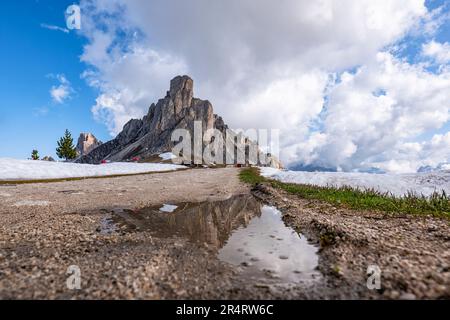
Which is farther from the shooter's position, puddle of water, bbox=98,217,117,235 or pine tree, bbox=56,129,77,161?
pine tree, bbox=56,129,77,161

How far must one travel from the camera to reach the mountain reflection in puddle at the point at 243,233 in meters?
6.44

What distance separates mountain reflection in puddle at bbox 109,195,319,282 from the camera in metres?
6.44

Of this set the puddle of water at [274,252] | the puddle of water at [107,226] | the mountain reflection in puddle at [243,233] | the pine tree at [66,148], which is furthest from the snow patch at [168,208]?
the pine tree at [66,148]

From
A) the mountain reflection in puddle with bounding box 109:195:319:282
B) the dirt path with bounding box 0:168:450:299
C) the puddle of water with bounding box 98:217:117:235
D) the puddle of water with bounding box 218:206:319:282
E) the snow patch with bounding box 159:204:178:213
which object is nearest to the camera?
the dirt path with bounding box 0:168:450:299

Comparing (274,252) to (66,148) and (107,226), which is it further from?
(66,148)

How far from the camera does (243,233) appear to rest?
32.0 feet

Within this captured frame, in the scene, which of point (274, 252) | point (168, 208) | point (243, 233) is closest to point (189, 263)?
point (274, 252)

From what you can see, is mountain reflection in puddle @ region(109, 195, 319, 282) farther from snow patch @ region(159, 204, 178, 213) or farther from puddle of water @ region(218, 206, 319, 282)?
snow patch @ region(159, 204, 178, 213)

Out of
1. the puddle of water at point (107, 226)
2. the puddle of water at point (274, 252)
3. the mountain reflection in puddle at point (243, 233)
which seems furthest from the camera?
the puddle of water at point (107, 226)

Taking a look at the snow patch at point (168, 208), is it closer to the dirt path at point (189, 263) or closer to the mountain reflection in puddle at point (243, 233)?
the mountain reflection in puddle at point (243, 233)

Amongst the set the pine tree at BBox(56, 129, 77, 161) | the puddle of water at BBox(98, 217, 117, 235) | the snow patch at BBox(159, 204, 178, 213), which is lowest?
the puddle of water at BBox(98, 217, 117, 235)

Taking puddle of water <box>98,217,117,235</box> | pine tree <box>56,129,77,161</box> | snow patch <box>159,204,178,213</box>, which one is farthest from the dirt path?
pine tree <box>56,129,77,161</box>

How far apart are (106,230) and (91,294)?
5.74 meters
